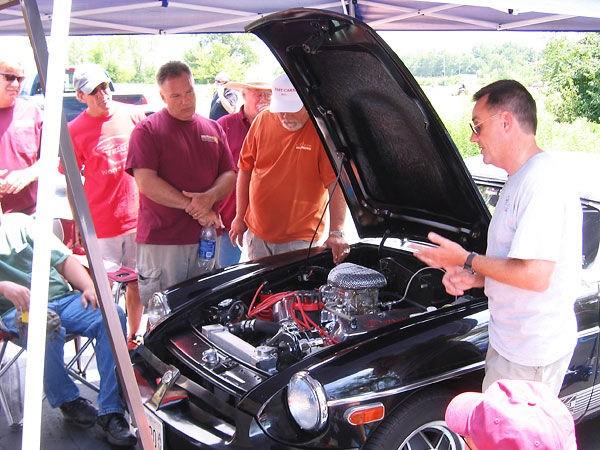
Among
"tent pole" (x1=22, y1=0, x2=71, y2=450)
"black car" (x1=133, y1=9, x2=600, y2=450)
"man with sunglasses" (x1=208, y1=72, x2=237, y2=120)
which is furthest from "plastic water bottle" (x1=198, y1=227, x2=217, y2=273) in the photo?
"man with sunglasses" (x1=208, y1=72, x2=237, y2=120)

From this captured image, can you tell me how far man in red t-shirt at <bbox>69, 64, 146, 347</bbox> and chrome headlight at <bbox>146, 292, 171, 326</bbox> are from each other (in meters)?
1.26

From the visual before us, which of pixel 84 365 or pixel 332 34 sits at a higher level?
pixel 332 34

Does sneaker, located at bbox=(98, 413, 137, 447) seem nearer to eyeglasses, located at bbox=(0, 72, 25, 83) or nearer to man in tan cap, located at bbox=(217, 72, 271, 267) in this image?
man in tan cap, located at bbox=(217, 72, 271, 267)

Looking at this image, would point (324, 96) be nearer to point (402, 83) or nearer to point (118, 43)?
point (402, 83)

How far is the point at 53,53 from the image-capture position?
148 centimetres

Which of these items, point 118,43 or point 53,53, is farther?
point 118,43

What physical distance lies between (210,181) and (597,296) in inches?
99.2

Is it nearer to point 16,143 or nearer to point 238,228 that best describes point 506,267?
point 238,228

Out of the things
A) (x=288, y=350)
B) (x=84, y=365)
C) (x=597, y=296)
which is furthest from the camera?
(x=84, y=365)

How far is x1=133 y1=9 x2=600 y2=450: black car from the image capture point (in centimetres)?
231

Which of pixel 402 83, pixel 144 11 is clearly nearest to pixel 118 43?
pixel 144 11

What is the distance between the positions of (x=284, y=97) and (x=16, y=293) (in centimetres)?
210

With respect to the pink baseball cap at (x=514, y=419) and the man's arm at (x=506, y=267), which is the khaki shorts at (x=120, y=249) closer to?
the man's arm at (x=506, y=267)

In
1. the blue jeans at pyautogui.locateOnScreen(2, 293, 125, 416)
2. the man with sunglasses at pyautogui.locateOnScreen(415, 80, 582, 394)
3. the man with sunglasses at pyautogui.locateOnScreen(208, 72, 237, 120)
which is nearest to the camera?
the man with sunglasses at pyautogui.locateOnScreen(415, 80, 582, 394)
